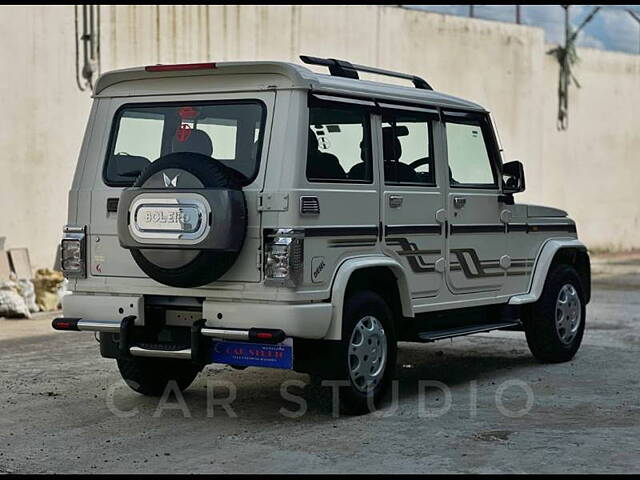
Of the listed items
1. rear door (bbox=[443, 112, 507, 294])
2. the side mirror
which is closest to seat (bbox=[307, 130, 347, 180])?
rear door (bbox=[443, 112, 507, 294])

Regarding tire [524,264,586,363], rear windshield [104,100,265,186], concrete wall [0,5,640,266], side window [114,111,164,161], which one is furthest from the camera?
concrete wall [0,5,640,266]

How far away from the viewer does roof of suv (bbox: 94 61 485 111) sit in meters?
7.27

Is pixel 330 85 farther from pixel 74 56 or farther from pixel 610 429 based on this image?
pixel 74 56

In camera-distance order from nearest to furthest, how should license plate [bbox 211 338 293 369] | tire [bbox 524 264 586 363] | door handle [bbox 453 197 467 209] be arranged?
license plate [bbox 211 338 293 369] → door handle [bbox 453 197 467 209] → tire [bbox 524 264 586 363]

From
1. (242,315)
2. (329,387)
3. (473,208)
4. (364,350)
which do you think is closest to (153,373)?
(329,387)

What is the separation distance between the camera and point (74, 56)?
1479 centimetres

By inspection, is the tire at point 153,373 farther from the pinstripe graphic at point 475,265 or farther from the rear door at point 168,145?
the pinstripe graphic at point 475,265

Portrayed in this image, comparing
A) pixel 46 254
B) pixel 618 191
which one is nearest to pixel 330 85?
pixel 46 254

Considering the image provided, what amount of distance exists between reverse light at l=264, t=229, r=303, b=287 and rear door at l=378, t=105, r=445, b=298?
97 cm

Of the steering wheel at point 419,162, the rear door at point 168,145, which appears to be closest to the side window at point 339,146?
the rear door at point 168,145

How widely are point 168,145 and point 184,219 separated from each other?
772 millimetres

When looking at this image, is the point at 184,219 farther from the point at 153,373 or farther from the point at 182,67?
the point at 153,373

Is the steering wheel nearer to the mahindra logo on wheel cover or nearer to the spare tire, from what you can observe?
the spare tire

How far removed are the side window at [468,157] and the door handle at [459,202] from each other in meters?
0.11
